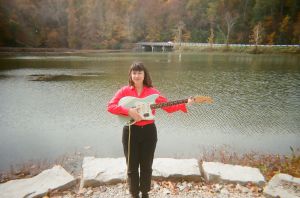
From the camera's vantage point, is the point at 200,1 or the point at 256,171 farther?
the point at 200,1

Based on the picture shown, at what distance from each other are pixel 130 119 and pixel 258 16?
7399 cm

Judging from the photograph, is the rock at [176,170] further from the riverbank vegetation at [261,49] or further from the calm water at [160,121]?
the riverbank vegetation at [261,49]

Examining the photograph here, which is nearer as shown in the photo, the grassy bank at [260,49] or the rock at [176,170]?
the rock at [176,170]

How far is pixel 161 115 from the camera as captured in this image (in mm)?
11078

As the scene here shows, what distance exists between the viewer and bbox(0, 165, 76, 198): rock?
13.3 feet

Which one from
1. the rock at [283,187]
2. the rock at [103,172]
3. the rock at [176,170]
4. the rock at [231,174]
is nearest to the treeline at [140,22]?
the rock at [231,174]

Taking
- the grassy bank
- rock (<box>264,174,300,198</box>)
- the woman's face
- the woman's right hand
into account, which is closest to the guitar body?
the woman's right hand

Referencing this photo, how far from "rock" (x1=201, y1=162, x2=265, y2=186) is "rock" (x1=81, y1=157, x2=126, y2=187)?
4.47ft

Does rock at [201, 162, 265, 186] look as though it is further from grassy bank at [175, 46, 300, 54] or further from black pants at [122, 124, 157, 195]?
grassy bank at [175, 46, 300, 54]

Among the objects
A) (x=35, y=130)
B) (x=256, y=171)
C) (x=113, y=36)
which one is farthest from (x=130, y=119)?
(x=113, y=36)

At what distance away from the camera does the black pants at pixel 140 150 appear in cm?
338

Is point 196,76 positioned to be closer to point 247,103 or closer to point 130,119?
point 247,103

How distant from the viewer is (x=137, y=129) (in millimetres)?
3379

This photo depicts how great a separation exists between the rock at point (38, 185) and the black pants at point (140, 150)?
1.25 metres
